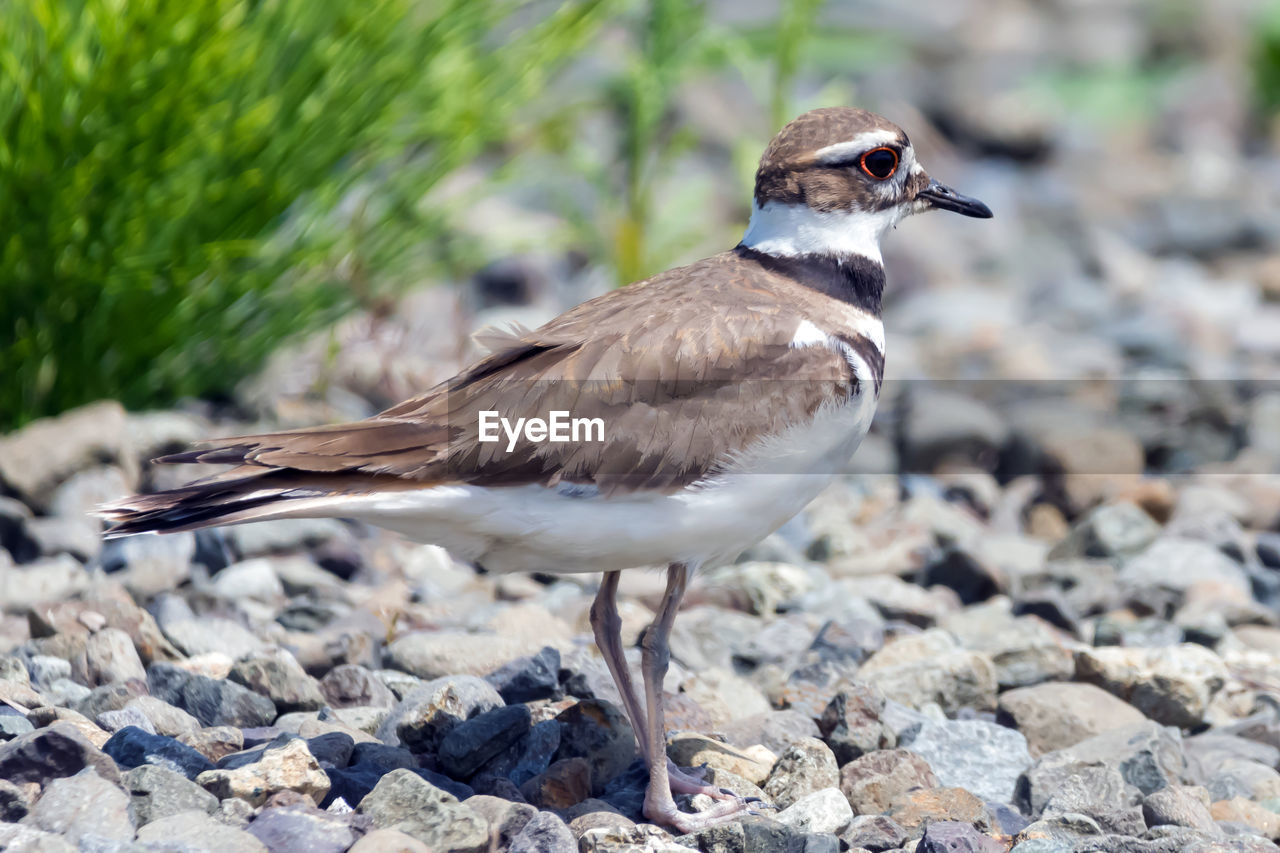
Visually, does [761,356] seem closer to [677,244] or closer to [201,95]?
[201,95]

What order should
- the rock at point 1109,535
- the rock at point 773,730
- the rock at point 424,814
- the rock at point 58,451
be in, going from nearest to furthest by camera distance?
the rock at point 424,814 → the rock at point 773,730 → the rock at point 58,451 → the rock at point 1109,535

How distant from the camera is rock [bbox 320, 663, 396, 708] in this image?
13.2ft

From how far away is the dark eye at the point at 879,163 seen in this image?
418cm

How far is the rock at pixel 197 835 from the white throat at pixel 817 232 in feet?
7.01

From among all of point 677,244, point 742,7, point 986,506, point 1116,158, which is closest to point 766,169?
point 986,506

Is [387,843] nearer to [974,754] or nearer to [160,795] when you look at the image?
[160,795]

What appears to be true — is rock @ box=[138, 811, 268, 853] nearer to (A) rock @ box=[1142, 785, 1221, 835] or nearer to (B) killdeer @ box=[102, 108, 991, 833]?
(B) killdeer @ box=[102, 108, 991, 833]

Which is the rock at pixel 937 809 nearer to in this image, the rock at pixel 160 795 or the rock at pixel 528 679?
the rock at pixel 528 679

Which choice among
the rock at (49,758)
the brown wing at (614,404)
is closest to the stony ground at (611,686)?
the rock at (49,758)

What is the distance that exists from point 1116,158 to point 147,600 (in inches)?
417

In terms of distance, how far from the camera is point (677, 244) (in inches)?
300

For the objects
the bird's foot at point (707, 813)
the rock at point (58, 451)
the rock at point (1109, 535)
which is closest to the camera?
the bird's foot at point (707, 813)

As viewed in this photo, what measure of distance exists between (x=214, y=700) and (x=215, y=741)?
276 millimetres

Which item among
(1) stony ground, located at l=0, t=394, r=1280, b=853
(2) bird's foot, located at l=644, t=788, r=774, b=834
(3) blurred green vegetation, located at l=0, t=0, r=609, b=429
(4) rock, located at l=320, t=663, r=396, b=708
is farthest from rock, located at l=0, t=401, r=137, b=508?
(2) bird's foot, located at l=644, t=788, r=774, b=834
